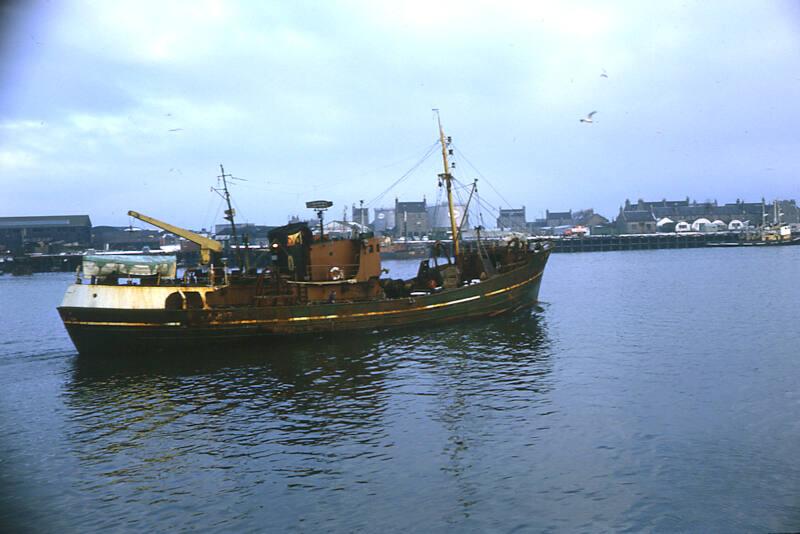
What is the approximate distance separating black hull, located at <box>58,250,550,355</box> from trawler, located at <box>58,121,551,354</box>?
5 centimetres

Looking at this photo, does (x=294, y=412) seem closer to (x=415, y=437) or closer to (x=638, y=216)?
(x=415, y=437)

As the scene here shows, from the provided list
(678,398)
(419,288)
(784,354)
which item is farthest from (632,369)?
(419,288)

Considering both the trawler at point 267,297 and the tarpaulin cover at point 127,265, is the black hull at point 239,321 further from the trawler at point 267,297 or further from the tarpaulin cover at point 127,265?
the tarpaulin cover at point 127,265

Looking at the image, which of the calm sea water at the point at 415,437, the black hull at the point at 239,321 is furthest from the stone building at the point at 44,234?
the black hull at the point at 239,321

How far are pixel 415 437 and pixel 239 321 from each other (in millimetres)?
16064

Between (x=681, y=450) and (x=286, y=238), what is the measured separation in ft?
79.3

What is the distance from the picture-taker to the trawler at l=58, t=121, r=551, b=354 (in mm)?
28875

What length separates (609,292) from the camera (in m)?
56.0

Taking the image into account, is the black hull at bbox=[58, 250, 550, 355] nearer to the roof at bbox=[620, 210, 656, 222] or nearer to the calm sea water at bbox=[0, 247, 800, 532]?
the calm sea water at bbox=[0, 247, 800, 532]

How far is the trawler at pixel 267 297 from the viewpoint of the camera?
28.9m

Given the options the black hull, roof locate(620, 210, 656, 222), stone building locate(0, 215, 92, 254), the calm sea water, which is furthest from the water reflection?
roof locate(620, 210, 656, 222)

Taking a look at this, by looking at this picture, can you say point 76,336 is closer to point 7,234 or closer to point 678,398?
point 678,398

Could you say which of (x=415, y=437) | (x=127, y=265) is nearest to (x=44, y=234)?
(x=127, y=265)

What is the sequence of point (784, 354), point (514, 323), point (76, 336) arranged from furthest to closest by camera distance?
point (514, 323)
point (76, 336)
point (784, 354)
